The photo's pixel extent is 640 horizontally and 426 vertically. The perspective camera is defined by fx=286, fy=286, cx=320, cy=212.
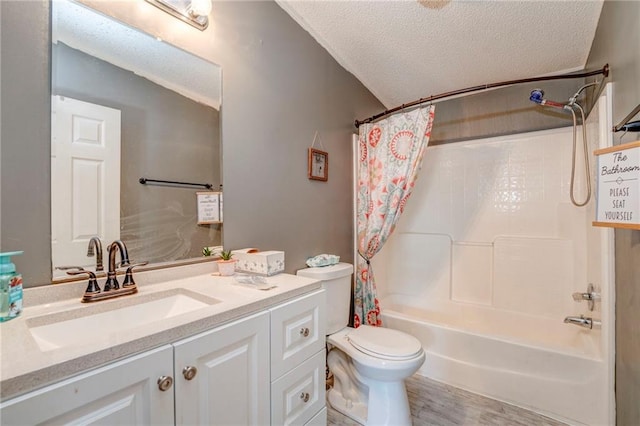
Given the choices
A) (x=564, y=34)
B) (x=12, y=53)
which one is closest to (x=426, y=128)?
(x=564, y=34)

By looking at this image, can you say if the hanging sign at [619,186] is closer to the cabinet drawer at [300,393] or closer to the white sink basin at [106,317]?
the cabinet drawer at [300,393]

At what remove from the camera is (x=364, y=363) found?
1.51 meters

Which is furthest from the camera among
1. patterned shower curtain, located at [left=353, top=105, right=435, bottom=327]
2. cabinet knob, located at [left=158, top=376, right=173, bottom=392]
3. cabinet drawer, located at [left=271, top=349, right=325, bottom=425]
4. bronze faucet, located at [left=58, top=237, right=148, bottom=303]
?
patterned shower curtain, located at [left=353, top=105, right=435, bottom=327]

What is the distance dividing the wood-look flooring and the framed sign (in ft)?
4.39

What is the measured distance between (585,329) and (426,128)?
1.72 m

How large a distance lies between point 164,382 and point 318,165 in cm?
156

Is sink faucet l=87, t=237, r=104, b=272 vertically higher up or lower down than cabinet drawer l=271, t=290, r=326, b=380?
higher up

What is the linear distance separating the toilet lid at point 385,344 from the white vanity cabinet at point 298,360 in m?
0.34

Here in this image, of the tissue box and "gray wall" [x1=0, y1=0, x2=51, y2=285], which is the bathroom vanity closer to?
the tissue box

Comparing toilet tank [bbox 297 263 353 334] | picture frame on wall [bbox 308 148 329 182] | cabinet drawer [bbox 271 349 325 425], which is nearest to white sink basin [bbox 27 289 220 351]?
cabinet drawer [bbox 271 349 325 425]

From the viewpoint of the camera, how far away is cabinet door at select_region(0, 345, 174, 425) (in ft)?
1.83

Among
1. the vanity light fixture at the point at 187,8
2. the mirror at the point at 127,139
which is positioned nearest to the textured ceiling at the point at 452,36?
the vanity light fixture at the point at 187,8

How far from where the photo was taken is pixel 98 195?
110cm

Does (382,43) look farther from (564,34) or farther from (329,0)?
(564,34)
